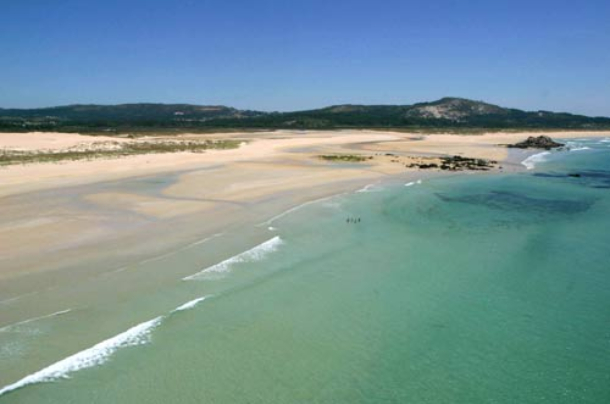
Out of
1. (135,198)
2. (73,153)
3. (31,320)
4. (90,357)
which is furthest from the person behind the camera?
(73,153)

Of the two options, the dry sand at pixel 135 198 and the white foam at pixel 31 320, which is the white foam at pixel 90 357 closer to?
the white foam at pixel 31 320

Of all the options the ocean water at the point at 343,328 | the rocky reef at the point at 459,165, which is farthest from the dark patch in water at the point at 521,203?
the rocky reef at the point at 459,165

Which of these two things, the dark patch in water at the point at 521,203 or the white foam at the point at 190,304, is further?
the dark patch in water at the point at 521,203

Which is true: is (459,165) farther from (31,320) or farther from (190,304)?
(31,320)

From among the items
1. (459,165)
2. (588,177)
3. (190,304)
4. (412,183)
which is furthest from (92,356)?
(588,177)

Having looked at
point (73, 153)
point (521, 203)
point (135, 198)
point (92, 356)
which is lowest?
point (92, 356)
